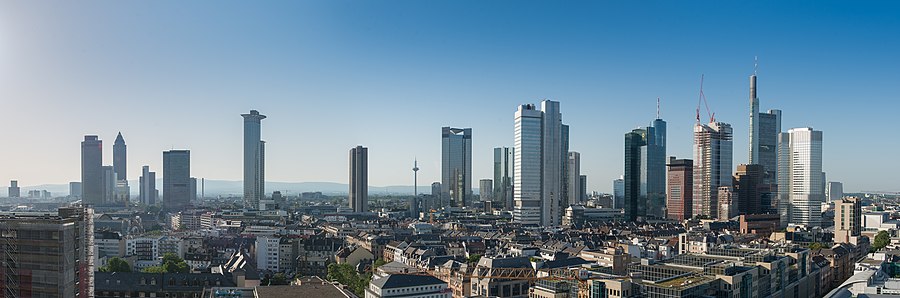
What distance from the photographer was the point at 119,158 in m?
167

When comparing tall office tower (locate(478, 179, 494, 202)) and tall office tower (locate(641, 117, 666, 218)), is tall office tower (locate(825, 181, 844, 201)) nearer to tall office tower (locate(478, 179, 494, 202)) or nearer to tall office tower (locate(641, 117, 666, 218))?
tall office tower (locate(641, 117, 666, 218))

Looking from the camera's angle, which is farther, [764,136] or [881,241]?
[764,136]

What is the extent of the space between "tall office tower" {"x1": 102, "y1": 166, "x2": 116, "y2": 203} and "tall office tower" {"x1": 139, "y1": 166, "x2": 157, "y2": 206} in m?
17.5

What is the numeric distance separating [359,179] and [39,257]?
374ft

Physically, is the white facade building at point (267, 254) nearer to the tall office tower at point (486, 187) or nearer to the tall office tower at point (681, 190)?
the tall office tower at point (681, 190)

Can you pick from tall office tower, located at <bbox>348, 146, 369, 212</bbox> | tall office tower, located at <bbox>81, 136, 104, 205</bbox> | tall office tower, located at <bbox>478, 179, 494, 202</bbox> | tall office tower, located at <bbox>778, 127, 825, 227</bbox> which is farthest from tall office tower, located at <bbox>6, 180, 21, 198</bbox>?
tall office tower, located at <bbox>778, 127, 825, 227</bbox>

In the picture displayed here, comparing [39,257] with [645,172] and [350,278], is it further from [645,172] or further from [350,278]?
[645,172]

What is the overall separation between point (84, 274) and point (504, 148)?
515 feet

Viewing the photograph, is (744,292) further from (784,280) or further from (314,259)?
(314,259)

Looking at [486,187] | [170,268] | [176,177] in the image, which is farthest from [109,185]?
[170,268]

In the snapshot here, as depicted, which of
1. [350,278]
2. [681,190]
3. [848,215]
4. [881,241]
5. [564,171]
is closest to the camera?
[350,278]

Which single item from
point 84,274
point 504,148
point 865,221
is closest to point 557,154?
point 865,221

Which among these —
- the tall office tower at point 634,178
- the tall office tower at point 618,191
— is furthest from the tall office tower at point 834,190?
the tall office tower at point 634,178

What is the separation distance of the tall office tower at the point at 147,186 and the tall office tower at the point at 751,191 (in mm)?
130416
